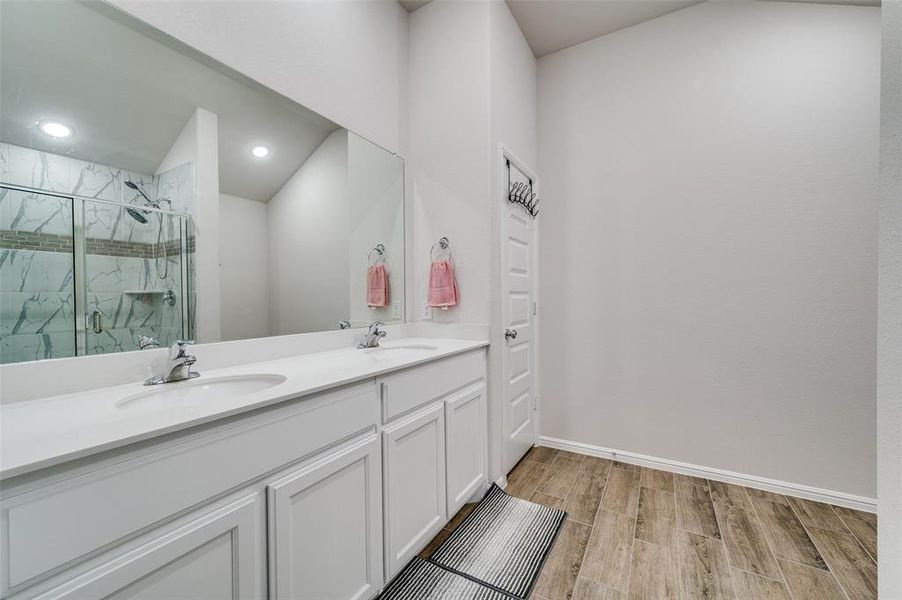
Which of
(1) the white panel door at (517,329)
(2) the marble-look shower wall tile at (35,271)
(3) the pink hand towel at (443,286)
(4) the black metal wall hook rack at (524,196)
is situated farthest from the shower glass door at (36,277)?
(4) the black metal wall hook rack at (524,196)

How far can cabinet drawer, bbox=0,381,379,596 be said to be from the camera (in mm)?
578

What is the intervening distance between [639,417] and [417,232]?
6.35 ft

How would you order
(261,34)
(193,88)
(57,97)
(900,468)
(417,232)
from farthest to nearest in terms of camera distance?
(417,232), (261,34), (193,88), (57,97), (900,468)

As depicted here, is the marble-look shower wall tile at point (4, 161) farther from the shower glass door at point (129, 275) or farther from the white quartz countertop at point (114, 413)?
the white quartz countertop at point (114, 413)

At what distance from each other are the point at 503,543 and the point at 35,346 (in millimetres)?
1799

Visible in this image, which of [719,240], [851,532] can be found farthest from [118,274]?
[851,532]

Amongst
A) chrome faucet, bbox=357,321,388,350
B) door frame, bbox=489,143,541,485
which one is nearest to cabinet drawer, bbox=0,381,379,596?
chrome faucet, bbox=357,321,388,350

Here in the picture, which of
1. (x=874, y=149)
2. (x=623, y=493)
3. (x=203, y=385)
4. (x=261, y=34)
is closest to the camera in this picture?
(x=203, y=385)

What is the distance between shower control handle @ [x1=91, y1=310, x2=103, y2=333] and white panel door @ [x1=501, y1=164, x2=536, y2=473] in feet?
5.75

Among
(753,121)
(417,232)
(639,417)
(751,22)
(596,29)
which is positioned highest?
(596,29)

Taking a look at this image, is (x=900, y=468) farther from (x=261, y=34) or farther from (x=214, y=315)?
(x=261, y=34)

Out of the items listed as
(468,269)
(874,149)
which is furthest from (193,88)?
(874,149)

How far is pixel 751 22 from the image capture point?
83.4 inches

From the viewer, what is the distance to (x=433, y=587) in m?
A: 1.38
